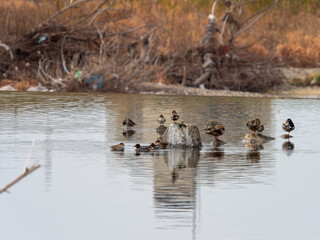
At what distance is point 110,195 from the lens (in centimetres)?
824

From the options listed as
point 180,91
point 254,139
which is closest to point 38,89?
point 180,91

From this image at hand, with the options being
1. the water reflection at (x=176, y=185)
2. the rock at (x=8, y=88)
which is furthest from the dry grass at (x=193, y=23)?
the water reflection at (x=176, y=185)

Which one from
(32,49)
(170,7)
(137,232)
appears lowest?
(137,232)

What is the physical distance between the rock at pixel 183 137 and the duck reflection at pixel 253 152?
88 cm

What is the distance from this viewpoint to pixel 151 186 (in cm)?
886

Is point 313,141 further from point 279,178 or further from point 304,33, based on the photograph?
point 304,33

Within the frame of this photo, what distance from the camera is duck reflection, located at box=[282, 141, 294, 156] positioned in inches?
496

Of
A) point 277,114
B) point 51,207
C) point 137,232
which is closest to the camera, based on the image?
point 137,232

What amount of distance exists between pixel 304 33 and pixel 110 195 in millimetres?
33454

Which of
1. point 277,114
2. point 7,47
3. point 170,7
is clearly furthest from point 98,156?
point 170,7

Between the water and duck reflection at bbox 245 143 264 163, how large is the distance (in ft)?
0.05

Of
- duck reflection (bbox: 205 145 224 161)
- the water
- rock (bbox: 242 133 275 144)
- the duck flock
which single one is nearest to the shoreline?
the water

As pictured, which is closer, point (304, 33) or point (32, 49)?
point (32, 49)

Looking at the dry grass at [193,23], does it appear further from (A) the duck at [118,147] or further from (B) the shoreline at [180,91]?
(A) the duck at [118,147]
